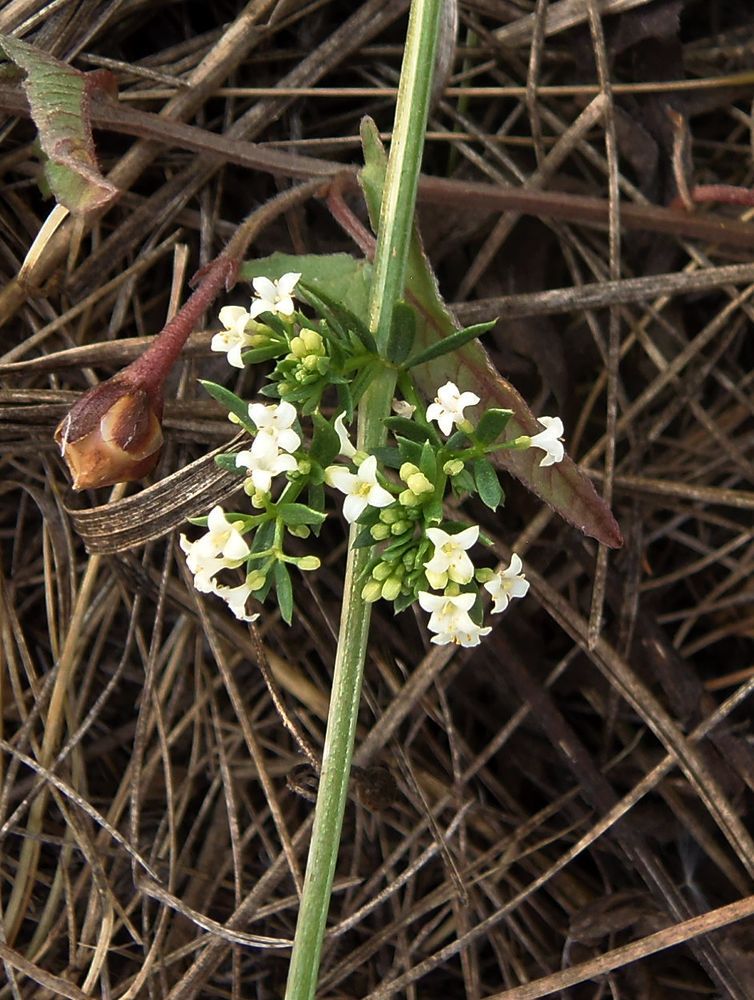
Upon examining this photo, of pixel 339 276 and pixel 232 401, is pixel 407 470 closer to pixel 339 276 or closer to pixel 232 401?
pixel 232 401

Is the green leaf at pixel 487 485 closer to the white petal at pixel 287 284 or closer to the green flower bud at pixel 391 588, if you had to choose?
the green flower bud at pixel 391 588

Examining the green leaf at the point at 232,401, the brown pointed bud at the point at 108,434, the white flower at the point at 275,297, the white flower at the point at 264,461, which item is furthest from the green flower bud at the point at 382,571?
the brown pointed bud at the point at 108,434

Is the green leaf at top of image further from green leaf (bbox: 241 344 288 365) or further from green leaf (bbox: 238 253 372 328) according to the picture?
green leaf (bbox: 241 344 288 365)

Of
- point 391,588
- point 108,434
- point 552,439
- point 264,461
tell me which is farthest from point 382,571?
point 108,434

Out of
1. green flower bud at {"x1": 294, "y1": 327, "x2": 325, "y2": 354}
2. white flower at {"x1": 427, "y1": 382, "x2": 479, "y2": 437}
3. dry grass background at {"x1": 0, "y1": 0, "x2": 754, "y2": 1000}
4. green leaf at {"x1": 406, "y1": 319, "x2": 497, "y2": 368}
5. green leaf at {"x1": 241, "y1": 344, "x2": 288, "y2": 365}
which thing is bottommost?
dry grass background at {"x1": 0, "y1": 0, "x2": 754, "y2": 1000}

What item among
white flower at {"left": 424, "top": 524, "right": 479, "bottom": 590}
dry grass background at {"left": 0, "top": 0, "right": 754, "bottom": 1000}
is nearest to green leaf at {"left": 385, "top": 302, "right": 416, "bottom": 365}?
white flower at {"left": 424, "top": 524, "right": 479, "bottom": 590}

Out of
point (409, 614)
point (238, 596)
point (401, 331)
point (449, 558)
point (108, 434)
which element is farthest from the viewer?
point (409, 614)

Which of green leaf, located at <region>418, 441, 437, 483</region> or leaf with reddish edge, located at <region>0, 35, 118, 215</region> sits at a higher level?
leaf with reddish edge, located at <region>0, 35, 118, 215</region>
